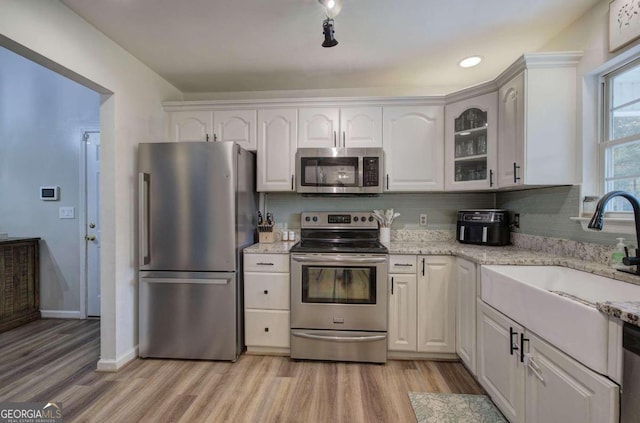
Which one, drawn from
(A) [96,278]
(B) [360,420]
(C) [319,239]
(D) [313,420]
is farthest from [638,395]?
(A) [96,278]

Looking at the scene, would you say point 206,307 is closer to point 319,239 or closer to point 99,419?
point 99,419

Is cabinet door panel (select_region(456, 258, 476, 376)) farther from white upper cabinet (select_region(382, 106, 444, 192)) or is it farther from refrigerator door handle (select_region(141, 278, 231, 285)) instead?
refrigerator door handle (select_region(141, 278, 231, 285))

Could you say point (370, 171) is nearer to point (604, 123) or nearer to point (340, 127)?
point (340, 127)

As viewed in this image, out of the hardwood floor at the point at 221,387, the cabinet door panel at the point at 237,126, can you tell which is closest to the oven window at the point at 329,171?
the cabinet door panel at the point at 237,126

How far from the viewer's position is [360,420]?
1.61 metres

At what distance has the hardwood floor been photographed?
167 centimetres

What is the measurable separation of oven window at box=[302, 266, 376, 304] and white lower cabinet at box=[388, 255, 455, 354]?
0.19m

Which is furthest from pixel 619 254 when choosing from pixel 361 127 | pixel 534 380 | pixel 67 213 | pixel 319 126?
pixel 67 213

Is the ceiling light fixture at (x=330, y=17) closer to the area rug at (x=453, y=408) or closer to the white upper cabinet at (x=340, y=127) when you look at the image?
the white upper cabinet at (x=340, y=127)

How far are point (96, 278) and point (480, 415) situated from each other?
3.68 m

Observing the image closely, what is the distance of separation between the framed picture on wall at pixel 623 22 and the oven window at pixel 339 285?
1963 millimetres

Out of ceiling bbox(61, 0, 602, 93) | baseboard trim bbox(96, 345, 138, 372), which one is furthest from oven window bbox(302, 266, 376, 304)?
ceiling bbox(61, 0, 602, 93)

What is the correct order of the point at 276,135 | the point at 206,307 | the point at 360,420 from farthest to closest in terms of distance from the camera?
the point at 276,135
the point at 206,307
the point at 360,420

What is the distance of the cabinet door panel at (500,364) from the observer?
1416mm
